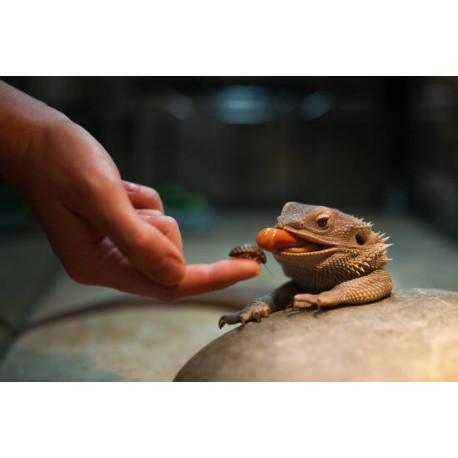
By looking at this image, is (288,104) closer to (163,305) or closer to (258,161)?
(258,161)

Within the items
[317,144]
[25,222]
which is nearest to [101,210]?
[25,222]

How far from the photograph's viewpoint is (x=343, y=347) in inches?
61.7

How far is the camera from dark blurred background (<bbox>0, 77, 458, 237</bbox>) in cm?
350

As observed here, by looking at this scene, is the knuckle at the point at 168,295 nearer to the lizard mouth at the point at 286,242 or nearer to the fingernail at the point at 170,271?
the fingernail at the point at 170,271

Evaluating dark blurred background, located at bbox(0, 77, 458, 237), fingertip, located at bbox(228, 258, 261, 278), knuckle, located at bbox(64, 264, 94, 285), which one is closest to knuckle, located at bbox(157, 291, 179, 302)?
fingertip, located at bbox(228, 258, 261, 278)

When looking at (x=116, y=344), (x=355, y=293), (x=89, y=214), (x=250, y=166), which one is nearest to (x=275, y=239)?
(x=355, y=293)

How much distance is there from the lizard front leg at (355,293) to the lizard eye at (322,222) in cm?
26

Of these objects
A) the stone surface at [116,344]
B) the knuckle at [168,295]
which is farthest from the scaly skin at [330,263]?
the stone surface at [116,344]

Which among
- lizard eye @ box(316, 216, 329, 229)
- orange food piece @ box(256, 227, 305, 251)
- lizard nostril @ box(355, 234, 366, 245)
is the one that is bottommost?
lizard nostril @ box(355, 234, 366, 245)

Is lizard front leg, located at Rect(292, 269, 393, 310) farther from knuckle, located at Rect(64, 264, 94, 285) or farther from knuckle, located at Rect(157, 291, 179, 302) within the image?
knuckle, located at Rect(64, 264, 94, 285)

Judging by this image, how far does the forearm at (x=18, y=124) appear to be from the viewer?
5.82 ft

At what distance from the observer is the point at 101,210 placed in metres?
1.51

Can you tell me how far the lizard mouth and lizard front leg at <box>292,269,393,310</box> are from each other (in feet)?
0.59

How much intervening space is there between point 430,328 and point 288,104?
3209 millimetres
